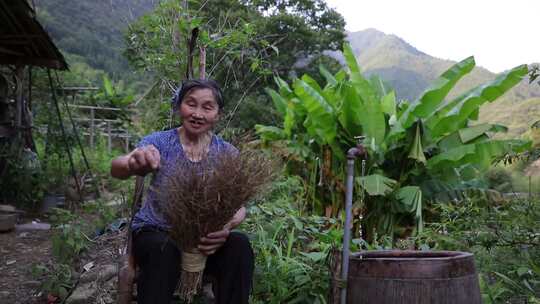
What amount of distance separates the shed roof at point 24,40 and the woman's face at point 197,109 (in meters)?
4.07

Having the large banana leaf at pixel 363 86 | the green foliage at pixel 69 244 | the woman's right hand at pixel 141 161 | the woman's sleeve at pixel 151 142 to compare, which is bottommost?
the green foliage at pixel 69 244

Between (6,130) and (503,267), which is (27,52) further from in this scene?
(503,267)

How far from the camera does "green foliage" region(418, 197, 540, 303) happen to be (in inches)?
107

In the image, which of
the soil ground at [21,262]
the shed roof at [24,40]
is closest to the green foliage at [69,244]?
the soil ground at [21,262]

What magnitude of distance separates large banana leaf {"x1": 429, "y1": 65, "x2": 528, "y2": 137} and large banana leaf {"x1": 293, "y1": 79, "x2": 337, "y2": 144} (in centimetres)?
118

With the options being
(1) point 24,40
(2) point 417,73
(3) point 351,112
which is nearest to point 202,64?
(3) point 351,112

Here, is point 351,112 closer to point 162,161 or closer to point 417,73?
point 162,161

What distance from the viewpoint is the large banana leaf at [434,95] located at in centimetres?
570

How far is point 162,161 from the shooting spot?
8.19 feet

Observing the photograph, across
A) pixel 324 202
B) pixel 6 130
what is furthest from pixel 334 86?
pixel 6 130

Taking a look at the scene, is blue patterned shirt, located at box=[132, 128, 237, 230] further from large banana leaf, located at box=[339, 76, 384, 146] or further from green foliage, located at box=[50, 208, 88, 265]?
large banana leaf, located at box=[339, 76, 384, 146]

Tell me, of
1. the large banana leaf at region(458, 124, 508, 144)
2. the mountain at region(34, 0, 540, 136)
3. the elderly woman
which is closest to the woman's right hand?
the elderly woman

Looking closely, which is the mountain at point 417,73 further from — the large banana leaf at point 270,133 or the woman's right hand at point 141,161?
the woman's right hand at point 141,161

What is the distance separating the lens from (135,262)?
8.09 ft
